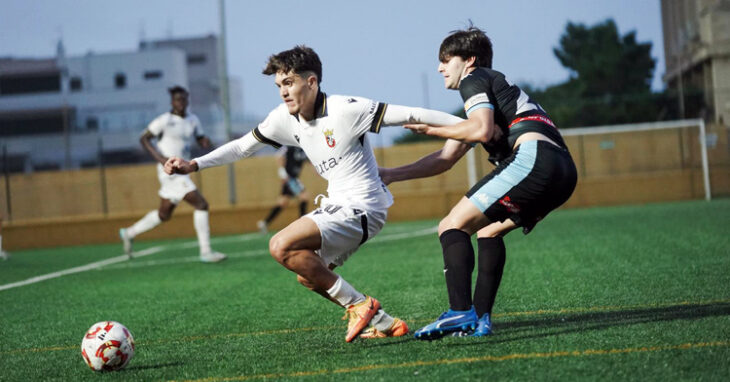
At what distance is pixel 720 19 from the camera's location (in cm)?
3691

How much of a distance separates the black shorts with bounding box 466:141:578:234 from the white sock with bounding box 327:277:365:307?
0.87 meters

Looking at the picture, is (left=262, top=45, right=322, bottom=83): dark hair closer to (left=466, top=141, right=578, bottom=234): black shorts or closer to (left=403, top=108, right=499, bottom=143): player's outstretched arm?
(left=403, top=108, right=499, bottom=143): player's outstretched arm

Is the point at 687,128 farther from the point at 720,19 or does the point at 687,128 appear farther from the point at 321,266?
the point at 321,266

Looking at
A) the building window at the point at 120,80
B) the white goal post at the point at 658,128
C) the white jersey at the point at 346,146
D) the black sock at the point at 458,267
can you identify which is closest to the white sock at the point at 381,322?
the black sock at the point at 458,267

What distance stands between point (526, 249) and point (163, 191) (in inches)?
196

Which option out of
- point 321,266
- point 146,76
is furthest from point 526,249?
point 146,76

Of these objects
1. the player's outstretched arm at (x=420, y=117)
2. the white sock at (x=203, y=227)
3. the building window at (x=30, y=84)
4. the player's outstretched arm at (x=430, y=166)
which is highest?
the building window at (x=30, y=84)

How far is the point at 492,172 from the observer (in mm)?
4734

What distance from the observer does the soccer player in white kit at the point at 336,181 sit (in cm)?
477

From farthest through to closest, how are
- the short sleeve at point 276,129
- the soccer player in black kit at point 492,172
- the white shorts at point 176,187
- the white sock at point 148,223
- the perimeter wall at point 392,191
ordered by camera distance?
the perimeter wall at point 392,191 → the white sock at point 148,223 → the white shorts at point 176,187 → the short sleeve at point 276,129 → the soccer player in black kit at point 492,172

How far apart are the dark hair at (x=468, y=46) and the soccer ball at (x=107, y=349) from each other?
2375mm

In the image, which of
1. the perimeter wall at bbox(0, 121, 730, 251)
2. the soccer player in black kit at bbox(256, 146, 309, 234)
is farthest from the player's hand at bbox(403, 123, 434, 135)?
the perimeter wall at bbox(0, 121, 730, 251)

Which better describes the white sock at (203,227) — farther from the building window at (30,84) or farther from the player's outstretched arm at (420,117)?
the building window at (30,84)

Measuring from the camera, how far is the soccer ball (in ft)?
14.5
